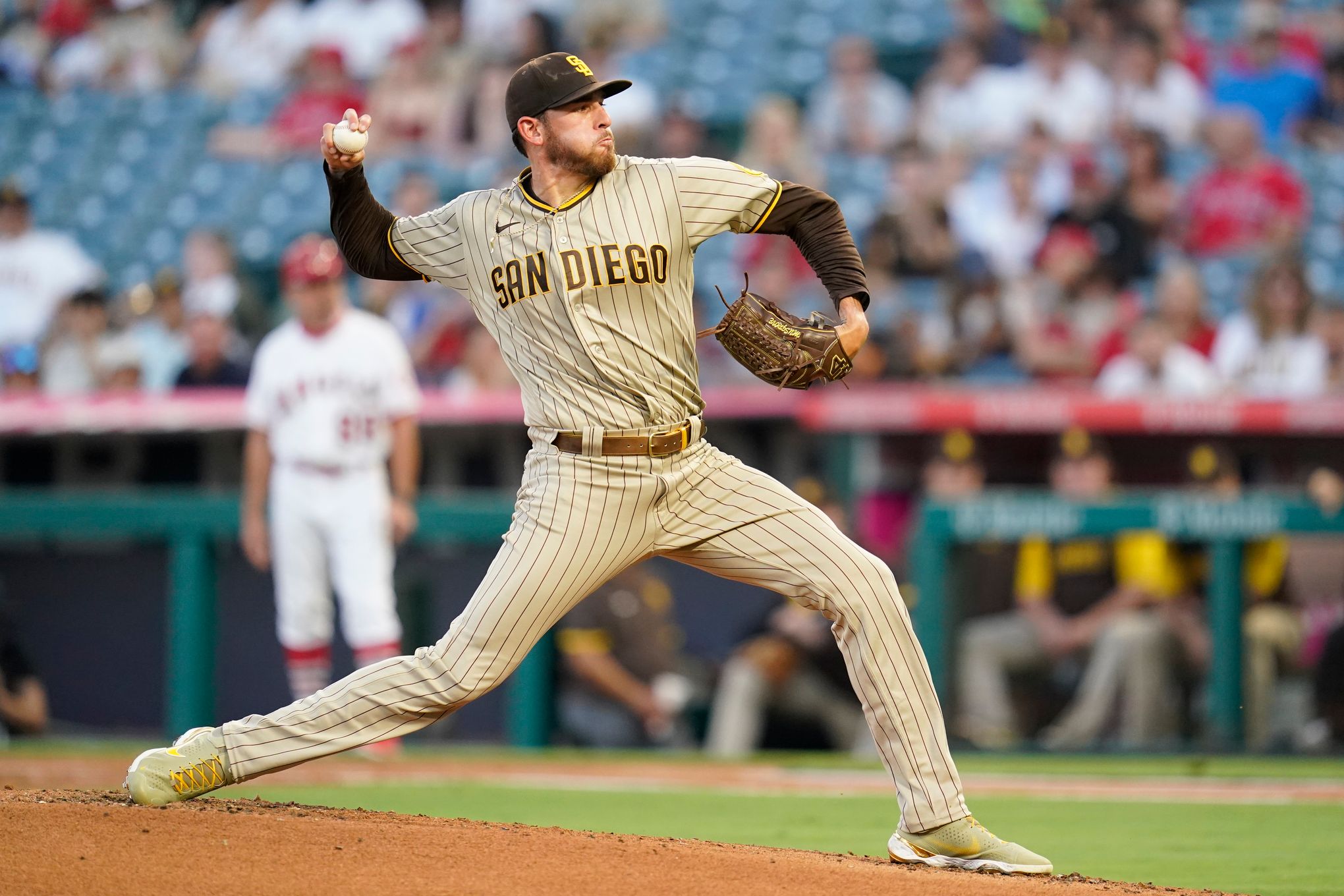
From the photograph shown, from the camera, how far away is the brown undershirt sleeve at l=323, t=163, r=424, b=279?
4.04 m

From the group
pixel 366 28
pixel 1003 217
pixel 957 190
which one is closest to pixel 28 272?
pixel 366 28

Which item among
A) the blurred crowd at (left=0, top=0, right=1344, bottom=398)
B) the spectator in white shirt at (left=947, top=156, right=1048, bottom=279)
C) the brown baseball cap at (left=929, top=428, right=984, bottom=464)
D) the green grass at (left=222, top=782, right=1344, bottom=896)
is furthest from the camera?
the spectator in white shirt at (left=947, top=156, right=1048, bottom=279)

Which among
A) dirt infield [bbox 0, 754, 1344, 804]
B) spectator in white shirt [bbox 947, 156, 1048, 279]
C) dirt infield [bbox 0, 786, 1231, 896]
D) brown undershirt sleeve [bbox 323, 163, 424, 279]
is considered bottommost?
dirt infield [bbox 0, 754, 1344, 804]

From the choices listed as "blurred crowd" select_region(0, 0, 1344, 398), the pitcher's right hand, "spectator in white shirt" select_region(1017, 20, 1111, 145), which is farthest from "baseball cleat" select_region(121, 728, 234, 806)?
"spectator in white shirt" select_region(1017, 20, 1111, 145)

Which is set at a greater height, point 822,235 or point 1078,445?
point 822,235

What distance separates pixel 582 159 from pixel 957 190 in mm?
6552

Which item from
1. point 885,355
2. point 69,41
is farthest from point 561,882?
point 69,41

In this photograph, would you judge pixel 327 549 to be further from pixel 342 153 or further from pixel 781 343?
pixel 781 343

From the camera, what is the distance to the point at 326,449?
23.7 ft

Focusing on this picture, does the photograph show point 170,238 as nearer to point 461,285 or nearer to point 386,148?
point 386,148

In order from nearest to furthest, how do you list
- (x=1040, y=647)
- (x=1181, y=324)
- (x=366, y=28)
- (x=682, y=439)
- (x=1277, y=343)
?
(x=682, y=439) < (x=1040, y=647) < (x=1277, y=343) < (x=1181, y=324) < (x=366, y=28)

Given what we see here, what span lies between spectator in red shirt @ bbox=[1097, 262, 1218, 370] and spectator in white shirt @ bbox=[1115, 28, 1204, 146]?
6.32ft

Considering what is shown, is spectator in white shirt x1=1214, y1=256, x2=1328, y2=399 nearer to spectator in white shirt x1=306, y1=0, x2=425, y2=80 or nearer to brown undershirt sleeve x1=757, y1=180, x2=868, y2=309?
brown undershirt sleeve x1=757, y1=180, x2=868, y2=309

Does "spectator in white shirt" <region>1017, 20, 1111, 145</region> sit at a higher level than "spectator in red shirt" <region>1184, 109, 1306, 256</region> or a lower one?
higher
